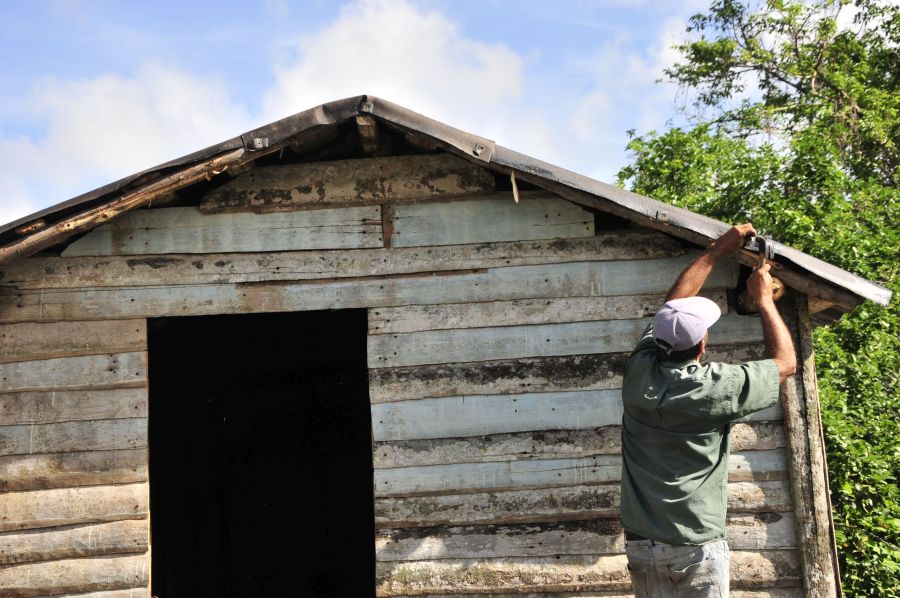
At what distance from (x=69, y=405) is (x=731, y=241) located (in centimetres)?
400

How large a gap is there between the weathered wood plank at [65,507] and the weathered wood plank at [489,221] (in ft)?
7.41

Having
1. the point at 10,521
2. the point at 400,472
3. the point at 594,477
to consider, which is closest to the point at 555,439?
the point at 594,477

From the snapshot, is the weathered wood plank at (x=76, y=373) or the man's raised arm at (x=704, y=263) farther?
the weathered wood plank at (x=76, y=373)

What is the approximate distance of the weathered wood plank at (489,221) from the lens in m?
5.04

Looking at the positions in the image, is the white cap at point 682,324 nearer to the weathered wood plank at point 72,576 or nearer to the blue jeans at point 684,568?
the blue jeans at point 684,568

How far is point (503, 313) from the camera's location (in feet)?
16.4

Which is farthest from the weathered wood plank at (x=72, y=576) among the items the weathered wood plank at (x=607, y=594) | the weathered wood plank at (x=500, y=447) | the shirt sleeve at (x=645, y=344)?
the shirt sleeve at (x=645, y=344)

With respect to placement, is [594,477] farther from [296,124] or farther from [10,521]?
[10,521]

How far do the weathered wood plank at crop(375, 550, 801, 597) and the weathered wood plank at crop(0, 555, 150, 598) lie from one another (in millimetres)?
1482

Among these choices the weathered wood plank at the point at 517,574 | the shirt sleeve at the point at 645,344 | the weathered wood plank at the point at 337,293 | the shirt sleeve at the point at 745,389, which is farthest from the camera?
the weathered wood plank at the point at 337,293

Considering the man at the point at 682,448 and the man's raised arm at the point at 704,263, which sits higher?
the man's raised arm at the point at 704,263

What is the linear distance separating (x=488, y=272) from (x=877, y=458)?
16.0ft

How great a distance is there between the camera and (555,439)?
193 inches

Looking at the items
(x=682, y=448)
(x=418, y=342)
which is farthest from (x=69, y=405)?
(x=682, y=448)
